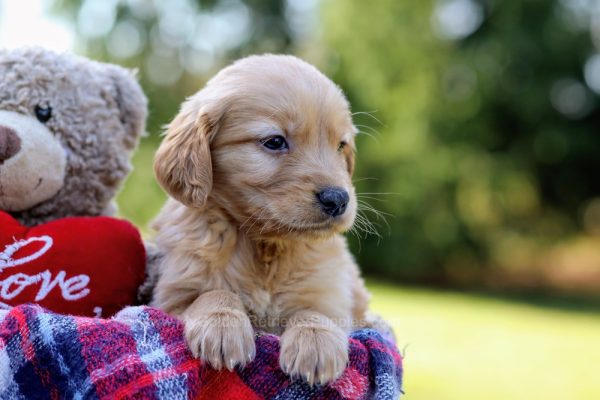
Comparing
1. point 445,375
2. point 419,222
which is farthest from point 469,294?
point 445,375

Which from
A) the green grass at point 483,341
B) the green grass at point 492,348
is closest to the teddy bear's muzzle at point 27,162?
the green grass at point 483,341

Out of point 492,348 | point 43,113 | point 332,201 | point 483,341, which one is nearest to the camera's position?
point 332,201

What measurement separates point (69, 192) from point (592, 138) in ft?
45.9

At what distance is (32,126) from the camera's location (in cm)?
239

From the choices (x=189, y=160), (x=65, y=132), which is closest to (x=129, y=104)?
(x=65, y=132)

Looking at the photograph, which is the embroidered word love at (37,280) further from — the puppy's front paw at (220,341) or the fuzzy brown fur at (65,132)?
the puppy's front paw at (220,341)

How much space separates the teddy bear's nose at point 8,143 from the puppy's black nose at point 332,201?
1057 millimetres

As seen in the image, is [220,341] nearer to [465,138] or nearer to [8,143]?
[8,143]

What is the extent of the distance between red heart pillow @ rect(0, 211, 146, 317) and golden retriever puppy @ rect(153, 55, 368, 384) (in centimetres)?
15

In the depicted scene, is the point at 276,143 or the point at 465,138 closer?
the point at 276,143

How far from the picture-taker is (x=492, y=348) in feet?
29.7

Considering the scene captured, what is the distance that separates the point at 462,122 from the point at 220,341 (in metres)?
12.6

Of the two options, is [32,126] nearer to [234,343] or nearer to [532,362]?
[234,343]

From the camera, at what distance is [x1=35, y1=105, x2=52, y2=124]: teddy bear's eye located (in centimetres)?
247
